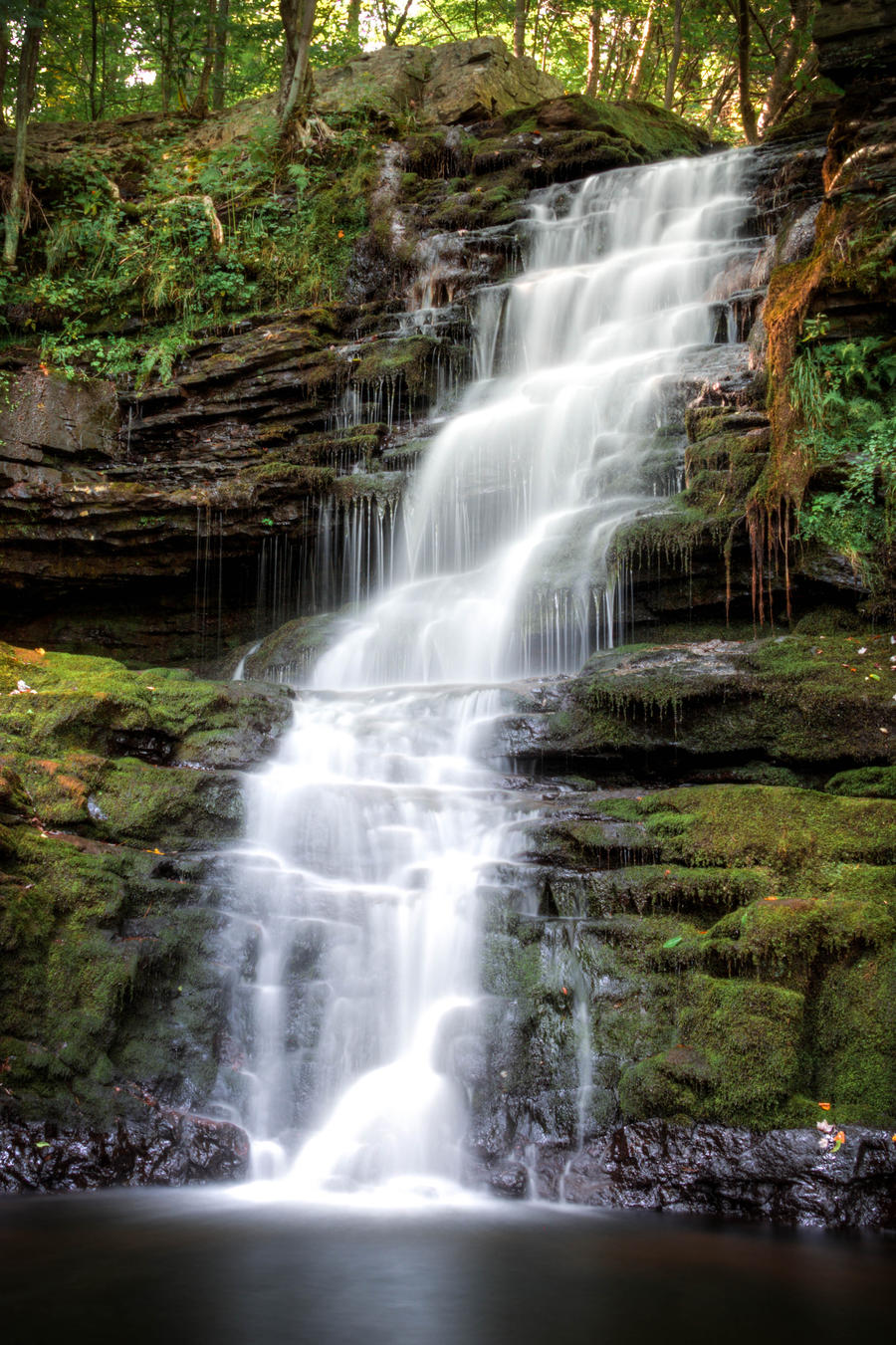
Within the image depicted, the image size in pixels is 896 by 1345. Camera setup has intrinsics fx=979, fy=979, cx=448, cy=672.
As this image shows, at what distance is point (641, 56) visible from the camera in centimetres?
2428

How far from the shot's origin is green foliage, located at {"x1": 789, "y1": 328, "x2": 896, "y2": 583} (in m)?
7.85

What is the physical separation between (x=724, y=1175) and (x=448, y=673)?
5452 mm

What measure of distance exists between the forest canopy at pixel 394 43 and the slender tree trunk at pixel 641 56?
5cm

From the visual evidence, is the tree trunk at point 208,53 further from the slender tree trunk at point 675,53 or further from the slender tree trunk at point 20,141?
the slender tree trunk at point 675,53

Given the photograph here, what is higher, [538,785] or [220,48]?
[220,48]

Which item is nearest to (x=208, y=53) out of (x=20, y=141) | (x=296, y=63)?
(x=296, y=63)

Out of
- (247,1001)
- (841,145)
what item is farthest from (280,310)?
(247,1001)

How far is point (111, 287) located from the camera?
14047 millimetres

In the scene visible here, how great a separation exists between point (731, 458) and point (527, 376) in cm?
454

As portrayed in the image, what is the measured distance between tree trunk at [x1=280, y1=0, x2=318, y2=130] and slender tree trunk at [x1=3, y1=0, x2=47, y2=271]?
4.41 m

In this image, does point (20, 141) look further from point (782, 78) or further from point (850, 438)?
point (782, 78)

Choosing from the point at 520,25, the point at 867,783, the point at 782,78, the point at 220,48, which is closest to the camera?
the point at 867,783

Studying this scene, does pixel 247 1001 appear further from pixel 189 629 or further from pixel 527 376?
pixel 527 376

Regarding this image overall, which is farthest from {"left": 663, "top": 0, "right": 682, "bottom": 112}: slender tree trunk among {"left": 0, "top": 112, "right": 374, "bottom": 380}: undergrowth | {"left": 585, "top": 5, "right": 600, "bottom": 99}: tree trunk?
{"left": 0, "top": 112, "right": 374, "bottom": 380}: undergrowth
